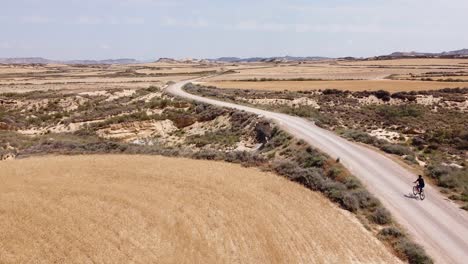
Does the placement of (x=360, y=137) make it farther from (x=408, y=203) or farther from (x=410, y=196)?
(x=408, y=203)

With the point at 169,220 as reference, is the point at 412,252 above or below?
below

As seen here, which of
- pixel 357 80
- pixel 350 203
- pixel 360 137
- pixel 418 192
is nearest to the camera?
pixel 350 203

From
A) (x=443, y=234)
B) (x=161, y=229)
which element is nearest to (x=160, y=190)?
(x=161, y=229)

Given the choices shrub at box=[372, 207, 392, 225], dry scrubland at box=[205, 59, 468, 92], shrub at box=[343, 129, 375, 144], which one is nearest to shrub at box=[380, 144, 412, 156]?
shrub at box=[343, 129, 375, 144]

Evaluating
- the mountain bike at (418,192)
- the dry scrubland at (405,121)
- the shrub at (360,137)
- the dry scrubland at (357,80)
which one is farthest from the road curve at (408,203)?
the dry scrubland at (357,80)

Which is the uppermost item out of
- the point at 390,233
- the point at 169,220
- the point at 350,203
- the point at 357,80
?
the point at 357,80

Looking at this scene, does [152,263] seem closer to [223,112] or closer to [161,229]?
[161,229]

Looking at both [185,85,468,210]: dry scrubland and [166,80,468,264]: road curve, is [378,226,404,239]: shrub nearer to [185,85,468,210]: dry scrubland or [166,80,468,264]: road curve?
[166,80,468,264]: road curve

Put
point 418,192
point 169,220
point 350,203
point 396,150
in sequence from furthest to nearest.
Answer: point 396,150 → point 418,192 → point 350,203 → point 169,220

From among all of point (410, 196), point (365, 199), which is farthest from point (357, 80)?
point (365, 199)
